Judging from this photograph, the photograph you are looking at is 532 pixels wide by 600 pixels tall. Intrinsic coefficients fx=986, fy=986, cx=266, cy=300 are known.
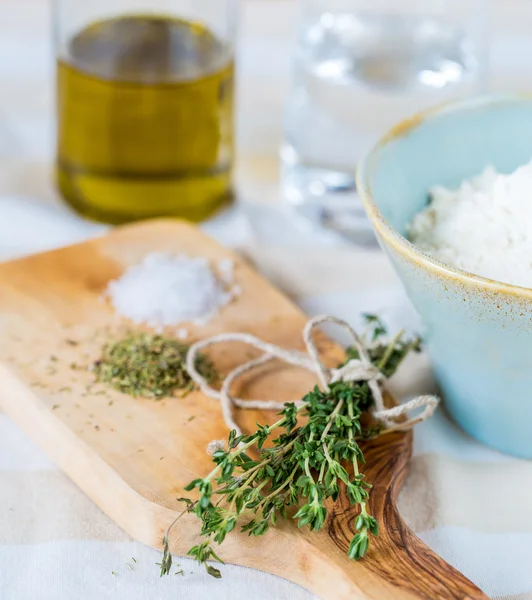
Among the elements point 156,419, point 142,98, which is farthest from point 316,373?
point 142,98

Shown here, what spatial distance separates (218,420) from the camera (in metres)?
1.02

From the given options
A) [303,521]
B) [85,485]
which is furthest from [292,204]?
[303,521]

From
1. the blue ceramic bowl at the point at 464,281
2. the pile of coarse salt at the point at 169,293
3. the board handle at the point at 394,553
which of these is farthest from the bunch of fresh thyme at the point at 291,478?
the pile of coarse salt at the point at 169,293

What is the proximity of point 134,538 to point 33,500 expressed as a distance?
0.12 meters

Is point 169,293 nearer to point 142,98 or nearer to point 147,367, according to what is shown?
point 147,367

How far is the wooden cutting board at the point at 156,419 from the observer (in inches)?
34.1

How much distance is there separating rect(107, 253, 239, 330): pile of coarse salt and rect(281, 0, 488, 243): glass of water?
315 mm

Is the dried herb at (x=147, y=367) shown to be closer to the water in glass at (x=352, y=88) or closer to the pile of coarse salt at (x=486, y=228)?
the pile of coarse salt at (x=486, y=228)

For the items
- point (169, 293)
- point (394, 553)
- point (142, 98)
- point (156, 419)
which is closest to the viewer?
point (394, 553)

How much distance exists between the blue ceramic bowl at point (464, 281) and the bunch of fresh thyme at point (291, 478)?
0.40 feet

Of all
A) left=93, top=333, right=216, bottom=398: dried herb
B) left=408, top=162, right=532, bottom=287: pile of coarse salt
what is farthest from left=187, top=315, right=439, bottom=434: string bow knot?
left=408, top=162, right=532, bottom=287: pile of coarse salt

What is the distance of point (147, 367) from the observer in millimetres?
1073

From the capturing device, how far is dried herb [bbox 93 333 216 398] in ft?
3.46

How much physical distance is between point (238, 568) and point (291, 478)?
0.34ft
